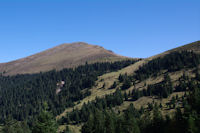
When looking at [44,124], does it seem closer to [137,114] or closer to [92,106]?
[137,114]

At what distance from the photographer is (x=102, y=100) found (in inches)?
6668

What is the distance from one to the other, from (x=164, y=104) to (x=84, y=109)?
56.4 meters

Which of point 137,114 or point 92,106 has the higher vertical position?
point 137,114

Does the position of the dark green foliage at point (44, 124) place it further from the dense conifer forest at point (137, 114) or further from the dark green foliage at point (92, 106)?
the dark green foliage at point (92, 106)

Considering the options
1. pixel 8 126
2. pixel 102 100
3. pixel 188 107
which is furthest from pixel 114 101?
pixel 188 107

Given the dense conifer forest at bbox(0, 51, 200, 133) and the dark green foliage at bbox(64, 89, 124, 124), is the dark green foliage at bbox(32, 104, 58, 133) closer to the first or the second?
the dense conifer forest at bbox(0, 51, 200, 133)

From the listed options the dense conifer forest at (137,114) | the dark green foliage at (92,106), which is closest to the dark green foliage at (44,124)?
the dense conifer forest at (137,114)

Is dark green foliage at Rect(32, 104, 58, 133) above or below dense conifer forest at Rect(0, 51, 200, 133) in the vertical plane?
above

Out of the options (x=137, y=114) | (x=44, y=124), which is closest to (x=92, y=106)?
(x=137, y=114)

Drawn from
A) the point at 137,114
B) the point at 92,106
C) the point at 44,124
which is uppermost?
the point at 44,124

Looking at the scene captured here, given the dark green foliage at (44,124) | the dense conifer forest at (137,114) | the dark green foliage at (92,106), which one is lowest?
the dark green foliage at (92,106)

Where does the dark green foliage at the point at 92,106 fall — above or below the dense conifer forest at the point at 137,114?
below

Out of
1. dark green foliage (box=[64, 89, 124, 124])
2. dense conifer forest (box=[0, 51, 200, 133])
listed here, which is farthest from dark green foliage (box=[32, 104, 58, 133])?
dark green foliage (box=[64, 89, 124, 124])

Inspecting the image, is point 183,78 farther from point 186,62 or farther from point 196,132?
point 196,132
